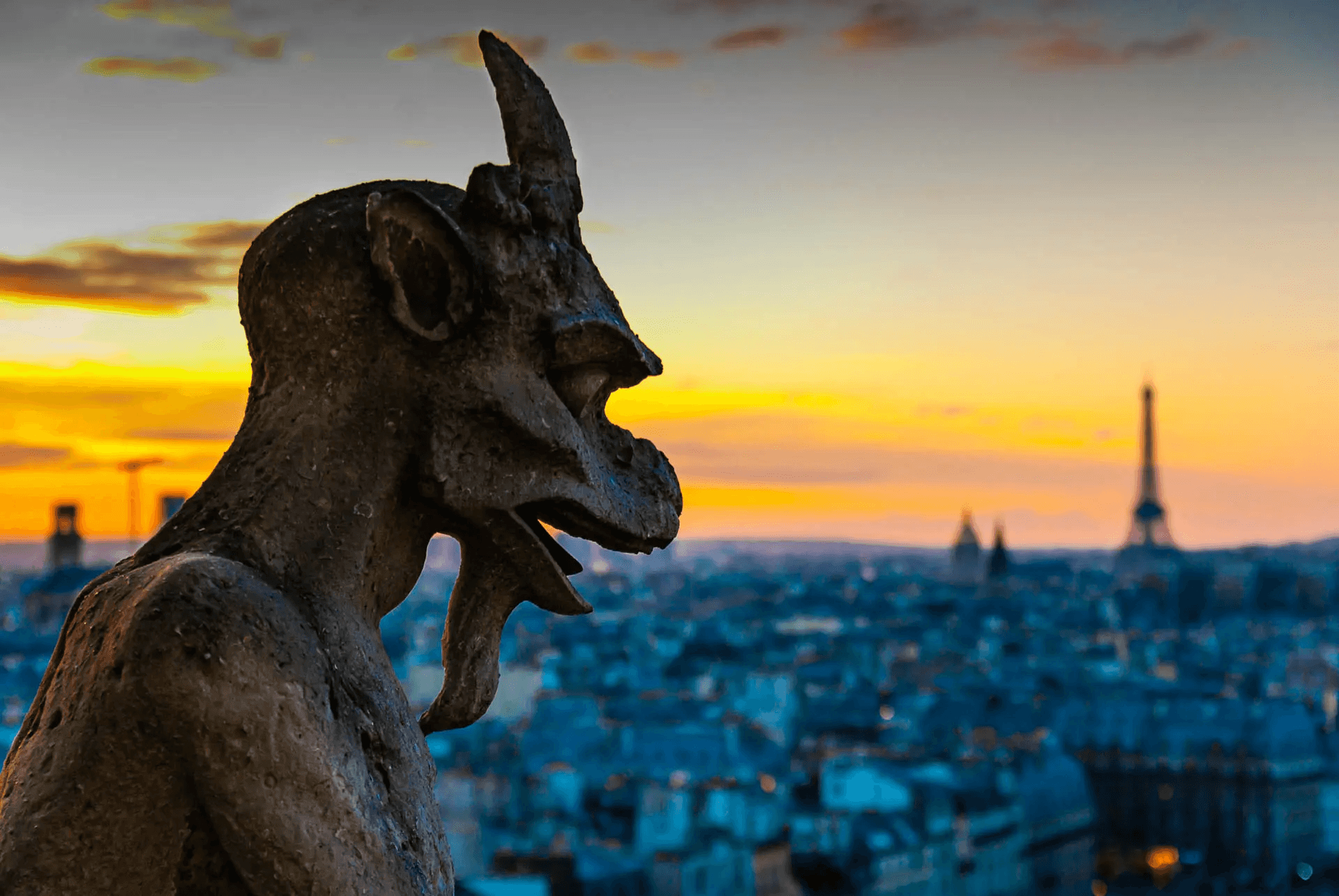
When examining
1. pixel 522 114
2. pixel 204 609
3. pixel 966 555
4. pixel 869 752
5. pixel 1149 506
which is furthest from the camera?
pixel 966 555

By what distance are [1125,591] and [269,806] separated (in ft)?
235

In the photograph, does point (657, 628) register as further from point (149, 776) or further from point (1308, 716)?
point (149, 776)

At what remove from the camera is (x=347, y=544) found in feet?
4.93

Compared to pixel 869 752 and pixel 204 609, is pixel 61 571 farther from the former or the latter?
pixel 204 609

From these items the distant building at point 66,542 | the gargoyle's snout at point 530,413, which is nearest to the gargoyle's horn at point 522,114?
the gargoyle's snout at point 530,413

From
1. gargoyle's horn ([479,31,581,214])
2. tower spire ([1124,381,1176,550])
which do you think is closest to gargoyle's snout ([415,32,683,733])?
gargoyle's horn ([479,31,581,214])

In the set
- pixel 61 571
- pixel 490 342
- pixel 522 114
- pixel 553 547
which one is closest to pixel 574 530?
pixel 553 547

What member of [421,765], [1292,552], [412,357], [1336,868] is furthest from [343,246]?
[1292,552]

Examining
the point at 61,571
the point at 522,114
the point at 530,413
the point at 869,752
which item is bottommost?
the point at 869,752

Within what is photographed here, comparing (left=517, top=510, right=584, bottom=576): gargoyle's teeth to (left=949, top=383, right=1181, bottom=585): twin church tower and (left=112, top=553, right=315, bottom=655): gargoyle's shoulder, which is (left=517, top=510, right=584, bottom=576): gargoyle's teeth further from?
(left=949, top=383, right=1181, bottom=585): twin church tower

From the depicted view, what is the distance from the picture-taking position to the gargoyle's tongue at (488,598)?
63.1 inches

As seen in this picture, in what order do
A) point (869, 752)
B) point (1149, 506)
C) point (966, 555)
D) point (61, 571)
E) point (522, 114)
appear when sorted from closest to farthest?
point (522, 114), point (61, 571), point (869, 752), point (1149, 506), point (966, 555)

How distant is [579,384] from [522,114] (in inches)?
7.8

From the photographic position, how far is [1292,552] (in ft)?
291
